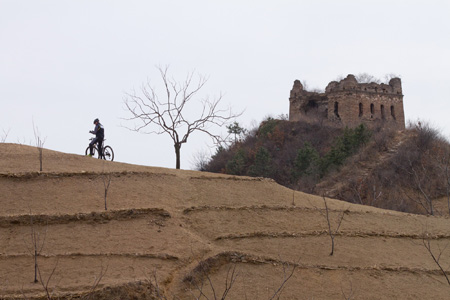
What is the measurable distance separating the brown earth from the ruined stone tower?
26.4 metres

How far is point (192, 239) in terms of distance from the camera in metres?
10.2

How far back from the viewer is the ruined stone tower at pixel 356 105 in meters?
39.0

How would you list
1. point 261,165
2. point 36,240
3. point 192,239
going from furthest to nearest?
point 261,165, point 192,239, point 36,240

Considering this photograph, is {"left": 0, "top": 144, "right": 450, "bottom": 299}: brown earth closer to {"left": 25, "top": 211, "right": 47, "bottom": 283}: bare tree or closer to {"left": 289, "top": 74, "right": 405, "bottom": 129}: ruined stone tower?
{"left": 25, "top": 211, "right": 47, "bottom": 283}: bare tree

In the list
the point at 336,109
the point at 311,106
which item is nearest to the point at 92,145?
the point at 336,109

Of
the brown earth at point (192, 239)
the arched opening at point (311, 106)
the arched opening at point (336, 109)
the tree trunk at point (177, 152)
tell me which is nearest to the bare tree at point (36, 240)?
the brown earth at point (192, 239)

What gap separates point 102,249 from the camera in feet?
31.4

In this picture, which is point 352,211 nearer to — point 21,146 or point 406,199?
point 21,146

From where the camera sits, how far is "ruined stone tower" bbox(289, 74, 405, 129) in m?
39.0

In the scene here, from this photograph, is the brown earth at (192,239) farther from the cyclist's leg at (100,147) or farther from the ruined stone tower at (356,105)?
the ruined stone tower at (356,105)

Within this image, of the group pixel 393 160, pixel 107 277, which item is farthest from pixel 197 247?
pixel 393 160

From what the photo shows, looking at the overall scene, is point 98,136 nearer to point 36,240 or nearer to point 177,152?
point 177,152

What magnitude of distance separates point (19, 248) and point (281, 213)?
5245 mm

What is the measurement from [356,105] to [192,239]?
30906 millimetres
